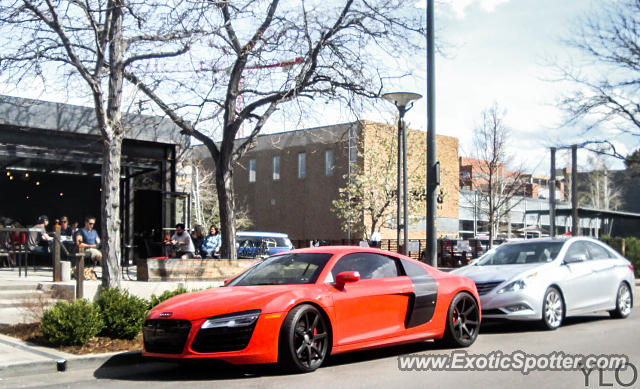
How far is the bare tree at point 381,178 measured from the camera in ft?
137

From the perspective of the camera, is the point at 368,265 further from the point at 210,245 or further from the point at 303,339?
the point at 210,245

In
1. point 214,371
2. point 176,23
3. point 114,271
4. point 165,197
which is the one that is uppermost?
point 176,23

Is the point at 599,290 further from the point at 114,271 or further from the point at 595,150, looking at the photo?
the point at 595,150

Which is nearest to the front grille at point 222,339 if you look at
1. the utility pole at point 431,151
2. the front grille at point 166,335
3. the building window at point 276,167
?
the front grille at point 166,335

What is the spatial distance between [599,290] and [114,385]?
8817mm

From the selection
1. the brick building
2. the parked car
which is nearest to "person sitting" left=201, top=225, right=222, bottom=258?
the parked car

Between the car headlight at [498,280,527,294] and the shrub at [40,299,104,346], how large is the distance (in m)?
6.09

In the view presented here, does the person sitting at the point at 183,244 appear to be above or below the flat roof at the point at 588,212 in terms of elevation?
below

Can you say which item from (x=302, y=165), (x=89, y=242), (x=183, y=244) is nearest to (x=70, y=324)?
(x=89, y=242)

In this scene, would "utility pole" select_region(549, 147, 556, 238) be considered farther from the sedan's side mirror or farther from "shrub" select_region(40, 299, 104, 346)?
"shrub" select_region(40, 299, 104, 346)

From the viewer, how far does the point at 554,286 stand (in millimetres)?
11359

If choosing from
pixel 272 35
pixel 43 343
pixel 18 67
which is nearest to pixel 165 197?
pixel 272 35

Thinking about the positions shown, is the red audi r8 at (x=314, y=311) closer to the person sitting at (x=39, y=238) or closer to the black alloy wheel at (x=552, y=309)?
the black alloy wheel at (x=552, y=309)

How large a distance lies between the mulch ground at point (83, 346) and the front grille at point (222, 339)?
6.29 feet
